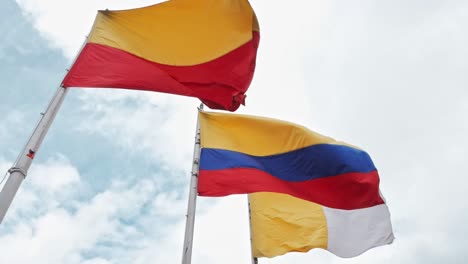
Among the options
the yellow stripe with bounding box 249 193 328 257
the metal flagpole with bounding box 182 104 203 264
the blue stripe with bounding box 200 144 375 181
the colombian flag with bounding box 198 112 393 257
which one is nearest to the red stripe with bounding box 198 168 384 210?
the colombian flag with bounding box 198 112 393 257

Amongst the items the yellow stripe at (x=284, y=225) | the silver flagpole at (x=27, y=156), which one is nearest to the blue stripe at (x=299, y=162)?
the yellow stripe at (x=284, y=225)

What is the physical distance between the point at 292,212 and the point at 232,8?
6226 mm

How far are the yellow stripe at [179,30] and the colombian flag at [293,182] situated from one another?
10.7 feet

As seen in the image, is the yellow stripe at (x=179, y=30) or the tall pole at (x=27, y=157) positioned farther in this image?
the yellow stripe at (x=179, y=30)

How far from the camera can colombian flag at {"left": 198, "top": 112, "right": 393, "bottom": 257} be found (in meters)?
9.84

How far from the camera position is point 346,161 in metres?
10.6

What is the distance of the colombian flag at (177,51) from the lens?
5.91 metres

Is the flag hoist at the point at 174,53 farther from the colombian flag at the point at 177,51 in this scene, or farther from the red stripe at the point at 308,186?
the red stripe at the point at 308,186

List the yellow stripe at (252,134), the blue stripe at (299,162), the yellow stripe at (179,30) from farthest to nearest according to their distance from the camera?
the yellow stripe at (252,134) → the blue stripe at (299,162) → the yellow stripe at (179,30)

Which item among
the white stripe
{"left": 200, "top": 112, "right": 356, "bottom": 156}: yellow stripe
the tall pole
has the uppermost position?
{"left": 200, "top": 112, "right": 356, "bottom": 156}: yellow stripe

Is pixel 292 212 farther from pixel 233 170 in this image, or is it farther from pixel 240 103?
pixel 240 103

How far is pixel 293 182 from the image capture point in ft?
33.1

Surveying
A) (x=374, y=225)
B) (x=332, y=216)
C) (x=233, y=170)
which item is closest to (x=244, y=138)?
(x=233, y=170)

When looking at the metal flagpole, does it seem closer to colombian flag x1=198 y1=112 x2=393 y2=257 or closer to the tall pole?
colombian flag x1=198 y1=112 x2=393 y2=257
